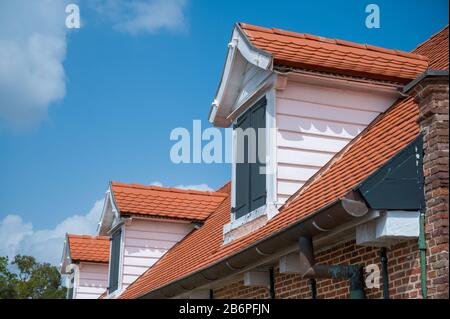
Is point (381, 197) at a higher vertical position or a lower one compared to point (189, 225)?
lower

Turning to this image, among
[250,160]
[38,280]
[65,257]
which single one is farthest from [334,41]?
[38,280]

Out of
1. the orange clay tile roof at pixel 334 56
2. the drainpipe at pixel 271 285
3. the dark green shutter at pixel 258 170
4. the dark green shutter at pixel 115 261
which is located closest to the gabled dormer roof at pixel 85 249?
the dark green shutter at pixel 115 261

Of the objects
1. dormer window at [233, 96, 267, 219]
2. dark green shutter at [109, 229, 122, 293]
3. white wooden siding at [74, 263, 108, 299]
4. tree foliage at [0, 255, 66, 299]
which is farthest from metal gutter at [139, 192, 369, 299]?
tree foliage at [0, 255, 66, 299]

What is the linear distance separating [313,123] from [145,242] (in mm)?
7304

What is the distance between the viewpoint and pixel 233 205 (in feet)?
33.7

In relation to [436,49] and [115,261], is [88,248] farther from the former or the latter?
[436,49]

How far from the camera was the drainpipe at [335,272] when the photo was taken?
22.0 feet

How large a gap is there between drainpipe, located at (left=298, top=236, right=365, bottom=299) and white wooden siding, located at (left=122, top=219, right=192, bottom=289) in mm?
9038

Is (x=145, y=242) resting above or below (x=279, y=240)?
above

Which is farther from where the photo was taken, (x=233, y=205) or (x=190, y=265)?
(x=190, y=265)

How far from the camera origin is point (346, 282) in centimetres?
722

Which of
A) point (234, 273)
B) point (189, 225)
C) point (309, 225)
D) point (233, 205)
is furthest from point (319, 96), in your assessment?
point (189, 225)

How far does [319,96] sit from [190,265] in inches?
154
